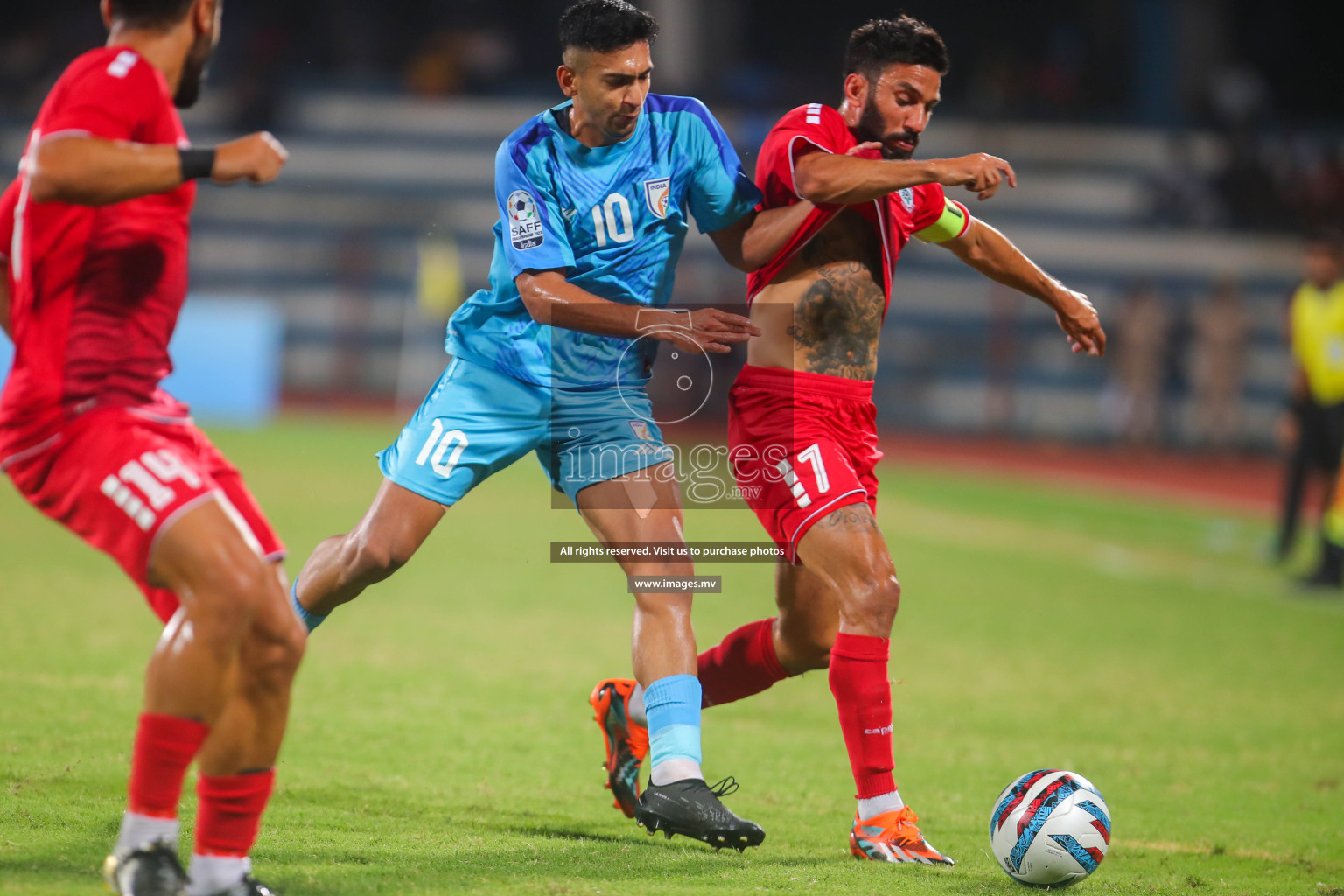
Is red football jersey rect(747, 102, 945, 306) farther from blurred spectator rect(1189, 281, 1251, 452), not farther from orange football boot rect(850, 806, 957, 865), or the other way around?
blurred spectator rect(1189, 281, 1251, 452)

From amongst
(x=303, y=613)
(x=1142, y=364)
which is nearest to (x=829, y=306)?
(x=303, y=613)

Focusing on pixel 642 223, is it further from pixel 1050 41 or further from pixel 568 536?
pixel 1050 41

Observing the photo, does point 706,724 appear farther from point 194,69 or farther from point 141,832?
point 194,69

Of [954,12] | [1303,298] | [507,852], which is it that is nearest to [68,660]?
[507,852]

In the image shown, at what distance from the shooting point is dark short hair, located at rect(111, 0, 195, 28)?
3379 mm

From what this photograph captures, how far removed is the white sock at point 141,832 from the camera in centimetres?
325

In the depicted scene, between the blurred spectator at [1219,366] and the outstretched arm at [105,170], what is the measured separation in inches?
799

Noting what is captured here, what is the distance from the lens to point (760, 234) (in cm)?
464

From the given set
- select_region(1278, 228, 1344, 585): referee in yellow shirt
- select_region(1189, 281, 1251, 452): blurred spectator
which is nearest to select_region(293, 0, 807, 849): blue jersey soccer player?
select_region(1278, 228, 1344, 585): referee in yellow shirt

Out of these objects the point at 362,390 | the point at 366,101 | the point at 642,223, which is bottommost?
the point at 362,390

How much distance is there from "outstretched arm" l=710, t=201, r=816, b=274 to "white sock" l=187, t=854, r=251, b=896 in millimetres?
2469

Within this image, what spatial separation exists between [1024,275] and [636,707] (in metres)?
2.10

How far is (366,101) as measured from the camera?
27031 mm

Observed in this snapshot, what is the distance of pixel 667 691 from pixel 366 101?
24.6 m
